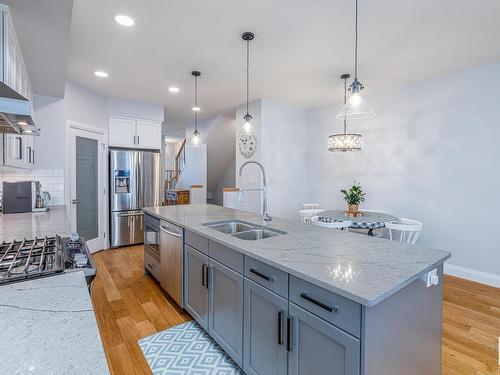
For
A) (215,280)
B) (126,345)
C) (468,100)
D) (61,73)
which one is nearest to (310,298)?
(215,280)

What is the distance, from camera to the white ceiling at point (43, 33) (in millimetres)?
1510

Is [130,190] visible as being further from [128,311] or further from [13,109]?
[13,109]

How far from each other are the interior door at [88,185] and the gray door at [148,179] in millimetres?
590

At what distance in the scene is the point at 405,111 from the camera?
3.96m

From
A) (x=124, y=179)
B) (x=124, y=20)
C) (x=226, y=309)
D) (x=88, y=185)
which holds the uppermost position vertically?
(x=124, y=20)

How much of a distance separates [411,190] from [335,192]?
51.7 inches

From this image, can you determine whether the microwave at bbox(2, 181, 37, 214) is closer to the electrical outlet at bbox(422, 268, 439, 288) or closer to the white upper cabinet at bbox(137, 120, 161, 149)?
the white upper cabinet at bbox(137, 120, 161, 149)

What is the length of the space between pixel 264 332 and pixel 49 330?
42.3 inches

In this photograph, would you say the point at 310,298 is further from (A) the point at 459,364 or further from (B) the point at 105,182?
(B) the point at 105,182

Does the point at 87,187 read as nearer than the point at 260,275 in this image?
No

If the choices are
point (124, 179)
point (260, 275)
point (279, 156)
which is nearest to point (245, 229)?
point (260, 275)

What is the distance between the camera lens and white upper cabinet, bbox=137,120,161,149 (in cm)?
488

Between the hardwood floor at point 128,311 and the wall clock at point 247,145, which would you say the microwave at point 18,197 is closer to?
the hardwood floor at point 128,311

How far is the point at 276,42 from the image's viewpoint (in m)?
2.71
